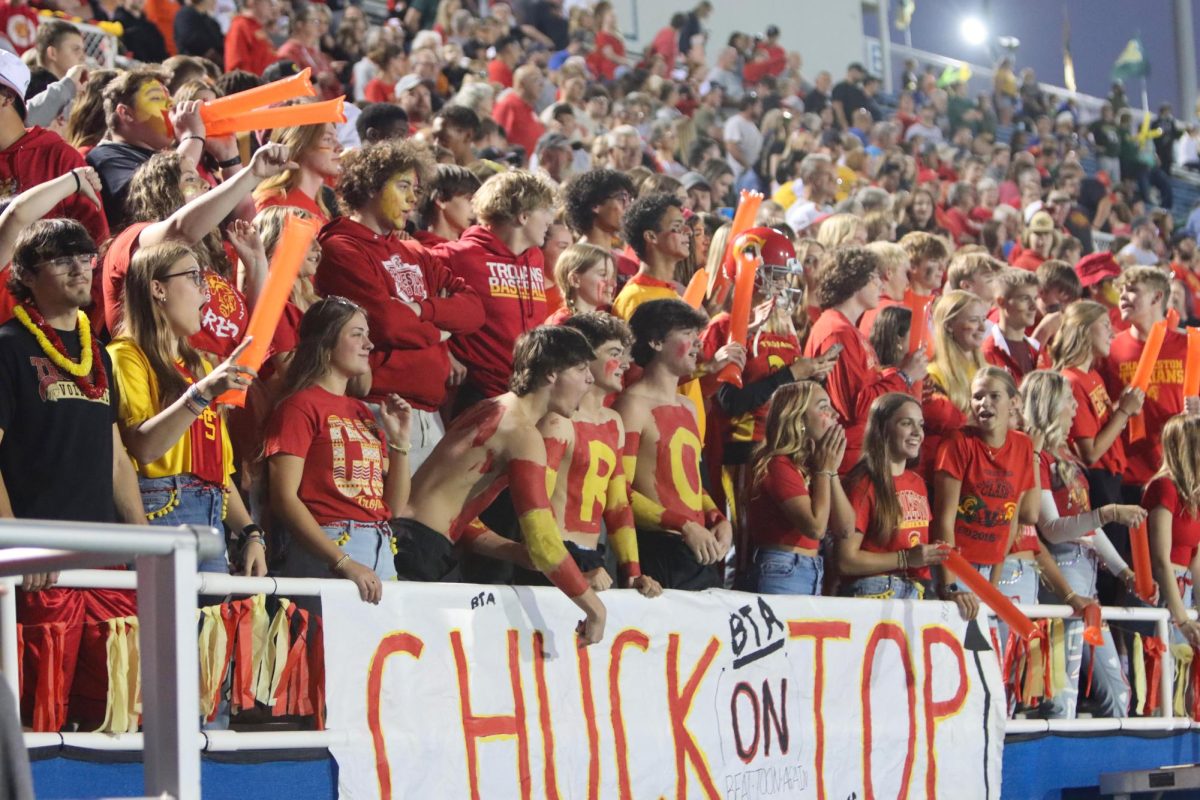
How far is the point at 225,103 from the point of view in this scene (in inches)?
231

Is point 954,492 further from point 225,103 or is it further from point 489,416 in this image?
point 225,103

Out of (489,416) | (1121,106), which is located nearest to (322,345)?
(489,416)

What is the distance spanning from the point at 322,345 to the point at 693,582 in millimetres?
1679

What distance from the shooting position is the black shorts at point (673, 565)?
6.41 m

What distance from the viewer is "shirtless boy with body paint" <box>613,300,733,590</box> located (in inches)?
252

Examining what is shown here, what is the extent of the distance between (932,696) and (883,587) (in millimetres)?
456

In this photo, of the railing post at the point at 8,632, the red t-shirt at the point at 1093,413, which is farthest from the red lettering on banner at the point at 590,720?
the red t-shirt at the point at 1093,413

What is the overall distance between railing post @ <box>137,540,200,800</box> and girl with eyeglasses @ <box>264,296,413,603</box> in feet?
8.96

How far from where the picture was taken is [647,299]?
7.12 metres

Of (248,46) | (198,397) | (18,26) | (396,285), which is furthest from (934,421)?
(248,46)

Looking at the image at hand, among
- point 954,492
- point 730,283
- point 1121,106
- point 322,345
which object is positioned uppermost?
point 1121,106

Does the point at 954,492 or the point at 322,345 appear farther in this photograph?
the point at 954,492

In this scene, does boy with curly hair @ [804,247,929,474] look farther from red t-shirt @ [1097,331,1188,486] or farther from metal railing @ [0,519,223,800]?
metal railing @ [0,519,223,800]

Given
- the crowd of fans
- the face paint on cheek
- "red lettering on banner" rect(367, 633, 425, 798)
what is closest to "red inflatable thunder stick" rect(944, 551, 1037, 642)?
the crowd of fans
